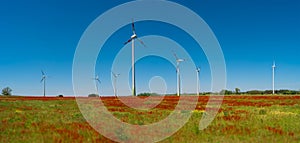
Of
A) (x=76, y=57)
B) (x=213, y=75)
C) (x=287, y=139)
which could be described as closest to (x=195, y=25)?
(x=213, y=75)

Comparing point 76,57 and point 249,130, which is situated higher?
point 76,57

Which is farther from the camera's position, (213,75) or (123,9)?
(123,9)

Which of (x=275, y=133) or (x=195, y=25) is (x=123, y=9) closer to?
(x=195, y=25)

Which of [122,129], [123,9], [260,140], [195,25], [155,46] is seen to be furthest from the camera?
[155,46]

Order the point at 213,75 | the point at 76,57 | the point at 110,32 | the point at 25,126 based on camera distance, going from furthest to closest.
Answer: the point at 110,32
the point at 213,75
the point at 76,57
the point at 25,126

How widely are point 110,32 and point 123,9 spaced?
1459cm

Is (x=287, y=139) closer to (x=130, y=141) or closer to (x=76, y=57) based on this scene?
(x=130, y=141)

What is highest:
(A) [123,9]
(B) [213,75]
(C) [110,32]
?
(A) [123,9]

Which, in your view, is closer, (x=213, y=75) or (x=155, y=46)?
(x=213, y=75)

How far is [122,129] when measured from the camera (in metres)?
15.6

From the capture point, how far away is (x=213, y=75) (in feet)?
81.6

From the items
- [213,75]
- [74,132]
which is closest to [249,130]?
[74,132]

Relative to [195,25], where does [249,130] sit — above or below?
below

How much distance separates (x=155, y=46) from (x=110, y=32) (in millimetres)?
21210
